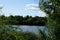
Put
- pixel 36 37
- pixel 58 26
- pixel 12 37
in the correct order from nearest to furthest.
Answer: pixel 58 26, pixel 12 37, pixel 36 37

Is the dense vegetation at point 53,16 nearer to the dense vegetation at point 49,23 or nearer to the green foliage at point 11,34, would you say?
the dense vegetation at point 49,23

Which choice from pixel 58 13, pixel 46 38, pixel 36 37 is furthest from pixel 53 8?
pixel 36 37

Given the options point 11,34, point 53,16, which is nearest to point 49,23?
point 53,16

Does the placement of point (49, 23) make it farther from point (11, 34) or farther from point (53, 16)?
point (11, 34)

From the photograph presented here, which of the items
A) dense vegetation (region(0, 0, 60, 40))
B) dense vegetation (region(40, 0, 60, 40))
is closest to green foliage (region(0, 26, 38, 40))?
dense vegetation (region(0, 0, 60, 40))

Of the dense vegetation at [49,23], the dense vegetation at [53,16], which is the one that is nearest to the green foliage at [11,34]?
the dense vegetation at [49,23]

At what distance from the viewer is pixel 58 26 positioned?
8.73 meters

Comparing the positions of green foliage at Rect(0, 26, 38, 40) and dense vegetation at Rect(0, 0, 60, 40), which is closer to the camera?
dense vegetation at Rect(0, 0, 60, 40)

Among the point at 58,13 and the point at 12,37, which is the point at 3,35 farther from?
the point at 58,13

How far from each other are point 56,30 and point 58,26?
20cm

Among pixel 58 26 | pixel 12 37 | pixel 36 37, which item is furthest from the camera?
pixel 36 37

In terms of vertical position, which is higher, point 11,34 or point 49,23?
point 49,23

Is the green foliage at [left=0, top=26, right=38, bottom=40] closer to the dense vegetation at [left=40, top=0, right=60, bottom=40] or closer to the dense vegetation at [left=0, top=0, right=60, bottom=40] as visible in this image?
the dense vegetation at [left=0, top=0, right=60, bottom=40]

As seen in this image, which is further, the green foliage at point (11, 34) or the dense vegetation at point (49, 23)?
the green foliage at point (11, 34)
